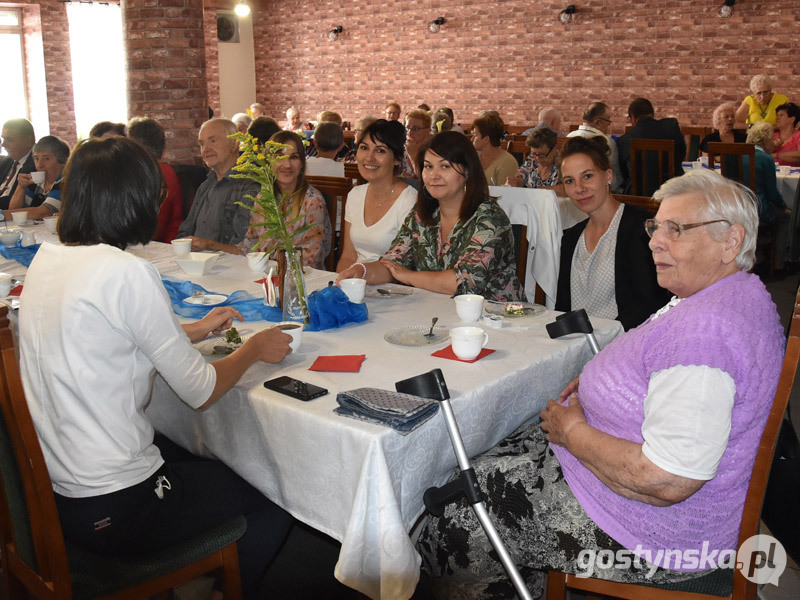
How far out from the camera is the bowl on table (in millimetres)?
2881

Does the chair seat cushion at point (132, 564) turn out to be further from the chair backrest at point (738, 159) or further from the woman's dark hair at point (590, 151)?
the chair backrest at point (738, 159)

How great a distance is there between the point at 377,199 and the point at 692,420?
2388 millimetres

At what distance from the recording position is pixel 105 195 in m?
1.57

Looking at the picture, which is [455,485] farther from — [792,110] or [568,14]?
[568,14]

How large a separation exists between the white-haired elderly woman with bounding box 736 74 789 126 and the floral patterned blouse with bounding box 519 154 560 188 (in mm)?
4073

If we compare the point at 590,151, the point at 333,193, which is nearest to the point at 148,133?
the point at 333,193

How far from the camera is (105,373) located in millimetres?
1512

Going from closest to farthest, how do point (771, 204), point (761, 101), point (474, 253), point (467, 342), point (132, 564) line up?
point (132, 564) → point (467, 342) → point (474, 253) → point (771, 204) → point (761, 101)

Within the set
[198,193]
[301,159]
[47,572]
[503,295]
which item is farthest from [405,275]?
[198,193]

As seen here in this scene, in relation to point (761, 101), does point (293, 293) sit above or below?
below

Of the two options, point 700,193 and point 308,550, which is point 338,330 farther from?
point 700,193

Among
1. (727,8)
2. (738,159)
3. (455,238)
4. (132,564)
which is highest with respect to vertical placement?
(727,8)

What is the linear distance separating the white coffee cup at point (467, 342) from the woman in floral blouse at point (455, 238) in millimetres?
722

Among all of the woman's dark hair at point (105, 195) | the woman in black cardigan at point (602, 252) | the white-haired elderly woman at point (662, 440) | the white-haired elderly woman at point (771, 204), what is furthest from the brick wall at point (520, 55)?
the woman's dark hair at point (105, 195)
